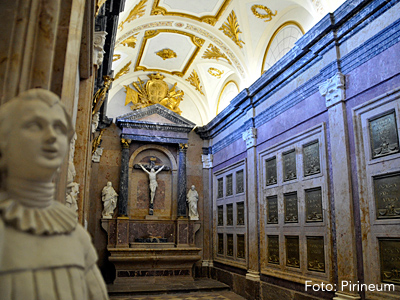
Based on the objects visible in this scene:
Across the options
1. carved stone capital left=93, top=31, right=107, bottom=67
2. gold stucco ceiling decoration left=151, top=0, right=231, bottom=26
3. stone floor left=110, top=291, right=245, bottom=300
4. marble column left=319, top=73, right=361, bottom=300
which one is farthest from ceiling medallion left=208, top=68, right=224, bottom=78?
carved stone capital left=93, top=31, right=107, bottom=67

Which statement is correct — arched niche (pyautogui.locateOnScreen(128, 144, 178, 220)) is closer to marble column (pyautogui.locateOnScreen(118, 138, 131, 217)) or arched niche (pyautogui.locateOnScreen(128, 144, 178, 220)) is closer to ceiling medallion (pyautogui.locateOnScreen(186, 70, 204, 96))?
marble column (pyautogui.locateOnScreen(118, 138, 131, 217))

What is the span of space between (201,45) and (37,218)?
11808mm

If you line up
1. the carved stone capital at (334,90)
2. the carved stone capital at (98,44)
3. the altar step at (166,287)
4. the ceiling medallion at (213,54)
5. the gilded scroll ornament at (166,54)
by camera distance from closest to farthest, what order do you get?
the carved stone capital at (98,44)
the carved stone capital at (334,90)
the altar step at (166,287)
the ceiling medallion at (213,54)
the gilded scroll ornament at (166,54)

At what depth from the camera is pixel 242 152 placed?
11508 millimetres

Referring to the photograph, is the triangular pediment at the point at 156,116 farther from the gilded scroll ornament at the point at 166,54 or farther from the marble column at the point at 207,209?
the gilded scroll ornament at the point at 166,54

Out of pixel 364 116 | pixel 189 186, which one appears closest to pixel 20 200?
pixel 364 116

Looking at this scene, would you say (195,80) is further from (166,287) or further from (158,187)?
(166,287)

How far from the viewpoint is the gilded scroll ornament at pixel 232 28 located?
10875mm

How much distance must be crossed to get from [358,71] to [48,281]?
6.96 m

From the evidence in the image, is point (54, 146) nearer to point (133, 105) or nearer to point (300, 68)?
point (300, 68)

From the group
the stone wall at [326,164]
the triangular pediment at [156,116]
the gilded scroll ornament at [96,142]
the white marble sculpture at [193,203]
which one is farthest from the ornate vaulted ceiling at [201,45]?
the white marble sculpture at [193,203]

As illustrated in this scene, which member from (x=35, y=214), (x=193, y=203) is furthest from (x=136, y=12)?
(x=35, y=214)

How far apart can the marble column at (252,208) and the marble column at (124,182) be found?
14.4 feet

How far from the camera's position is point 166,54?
44.0 ft
